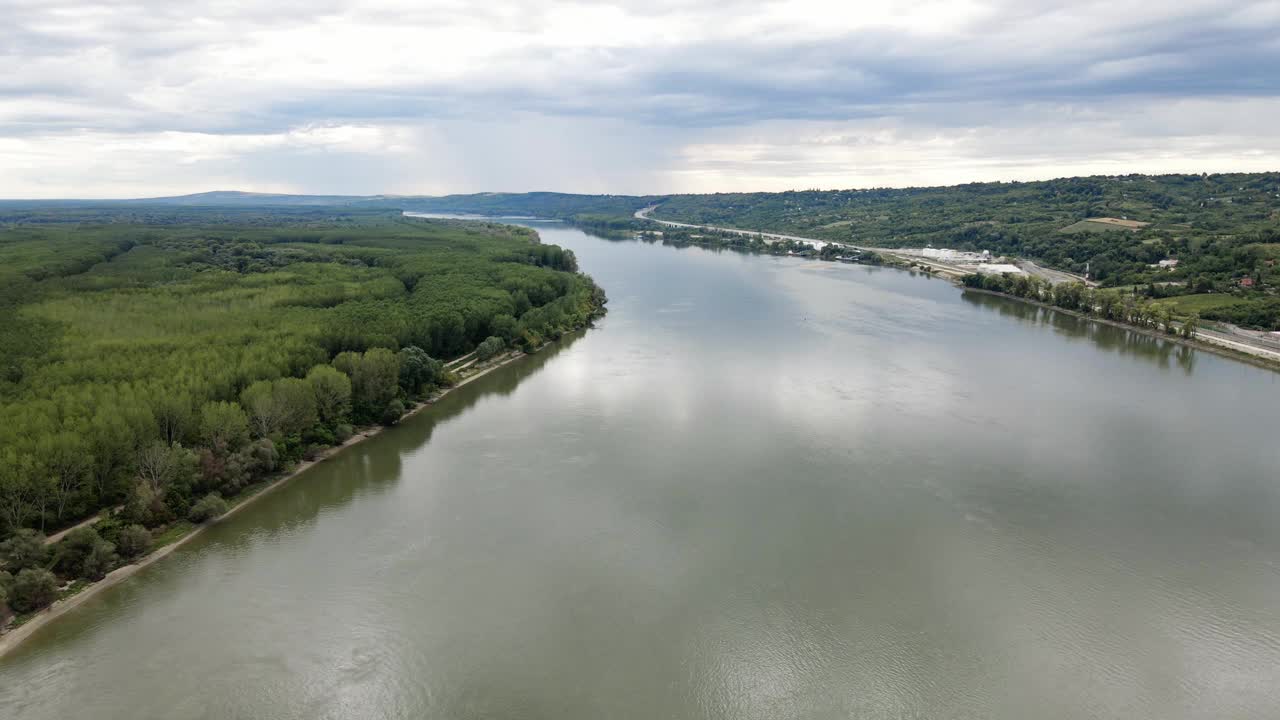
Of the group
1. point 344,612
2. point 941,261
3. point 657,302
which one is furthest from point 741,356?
point 941,261

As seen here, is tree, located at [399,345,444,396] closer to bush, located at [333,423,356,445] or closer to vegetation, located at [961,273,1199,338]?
bush, located at [333,423,356,445]

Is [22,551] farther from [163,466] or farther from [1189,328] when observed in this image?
[1189,328]

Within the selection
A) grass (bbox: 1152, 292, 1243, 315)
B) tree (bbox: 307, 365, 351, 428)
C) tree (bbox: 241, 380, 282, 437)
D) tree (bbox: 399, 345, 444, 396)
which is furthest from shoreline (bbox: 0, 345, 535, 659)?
grass (bbox: 1152, 292, 1243, 315)

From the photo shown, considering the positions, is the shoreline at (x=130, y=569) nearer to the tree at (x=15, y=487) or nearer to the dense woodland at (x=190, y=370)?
the dense woodland at (x=190, y=370)

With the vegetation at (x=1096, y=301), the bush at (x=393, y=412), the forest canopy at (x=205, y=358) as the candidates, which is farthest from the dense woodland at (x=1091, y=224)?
the bush at (x=393, y=412)

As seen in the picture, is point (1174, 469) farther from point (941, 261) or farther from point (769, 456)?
point (941, 261)

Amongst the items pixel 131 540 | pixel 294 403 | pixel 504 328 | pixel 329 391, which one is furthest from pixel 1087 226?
pixel 131 540
